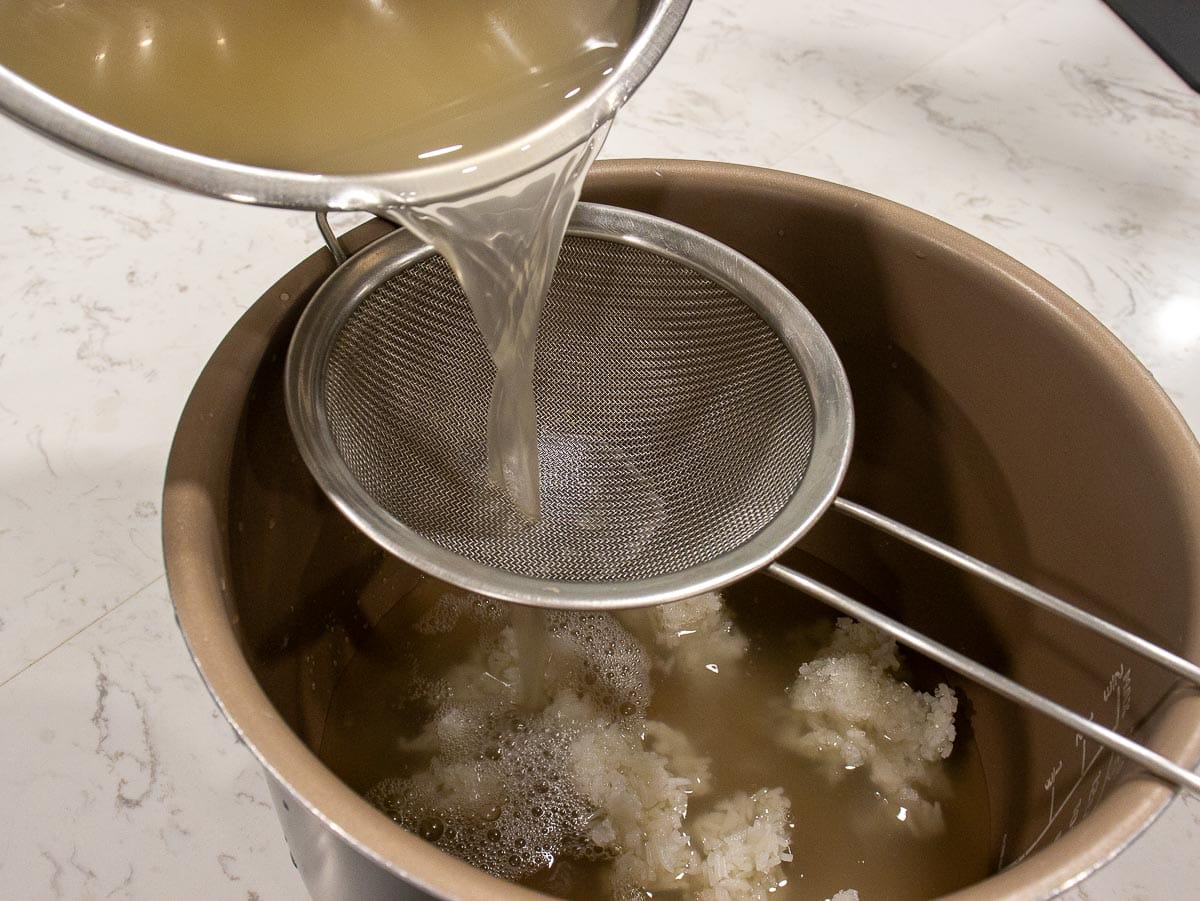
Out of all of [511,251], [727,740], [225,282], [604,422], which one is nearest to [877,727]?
[727,740]

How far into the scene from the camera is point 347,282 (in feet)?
3.03

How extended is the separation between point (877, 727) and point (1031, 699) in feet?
1.01

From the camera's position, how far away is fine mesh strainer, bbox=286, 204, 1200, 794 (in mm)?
843

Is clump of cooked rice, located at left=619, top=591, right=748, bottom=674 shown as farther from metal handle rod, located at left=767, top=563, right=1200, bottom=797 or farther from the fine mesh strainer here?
metal handle rod, located at left=767, top=563, right=1200, bottom=797

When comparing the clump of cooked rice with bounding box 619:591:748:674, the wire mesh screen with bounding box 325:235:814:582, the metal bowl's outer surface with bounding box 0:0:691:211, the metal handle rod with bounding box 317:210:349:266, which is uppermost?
A: the metal bowl's outer surface with bounding box 0:0:691:211

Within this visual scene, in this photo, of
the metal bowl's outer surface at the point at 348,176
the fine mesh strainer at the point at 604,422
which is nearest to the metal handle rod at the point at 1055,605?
the fine mesh strainer at the point at 604,422

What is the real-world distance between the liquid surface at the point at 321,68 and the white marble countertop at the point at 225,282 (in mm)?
529

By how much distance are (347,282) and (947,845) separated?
72 centimetres

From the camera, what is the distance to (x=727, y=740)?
103 centimetres

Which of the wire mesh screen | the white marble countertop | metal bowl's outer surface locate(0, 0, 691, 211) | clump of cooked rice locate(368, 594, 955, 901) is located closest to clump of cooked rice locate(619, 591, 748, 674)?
clump of cooked rice locate(368, 594, 955, 901)

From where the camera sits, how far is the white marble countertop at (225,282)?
0.91 meters

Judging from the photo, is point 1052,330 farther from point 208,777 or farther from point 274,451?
point 208,777

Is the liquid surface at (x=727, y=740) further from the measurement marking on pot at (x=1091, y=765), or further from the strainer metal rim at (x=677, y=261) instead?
the strainer metal rim at (x=677, y=261)

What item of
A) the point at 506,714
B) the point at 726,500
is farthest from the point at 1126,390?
the point at 506,714
